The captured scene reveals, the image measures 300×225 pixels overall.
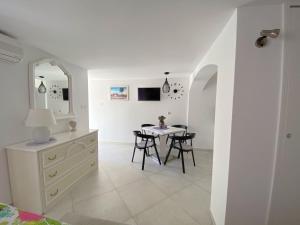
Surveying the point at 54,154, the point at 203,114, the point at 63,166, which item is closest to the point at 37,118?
the point at 54,154

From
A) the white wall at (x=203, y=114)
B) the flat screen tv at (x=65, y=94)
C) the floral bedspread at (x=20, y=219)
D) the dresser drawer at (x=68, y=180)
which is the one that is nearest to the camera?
the floral bedspread at (x=20, y=219)

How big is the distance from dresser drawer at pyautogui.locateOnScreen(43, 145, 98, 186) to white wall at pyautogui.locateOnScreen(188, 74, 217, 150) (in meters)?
2.97

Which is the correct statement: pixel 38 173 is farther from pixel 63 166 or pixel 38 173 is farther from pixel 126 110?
pixel 126 110

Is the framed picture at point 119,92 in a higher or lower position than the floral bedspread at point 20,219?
higher

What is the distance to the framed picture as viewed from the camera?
15.5ft

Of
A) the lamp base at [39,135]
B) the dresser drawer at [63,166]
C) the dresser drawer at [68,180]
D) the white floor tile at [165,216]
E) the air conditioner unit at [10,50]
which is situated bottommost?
the white floor tile at [165,216]

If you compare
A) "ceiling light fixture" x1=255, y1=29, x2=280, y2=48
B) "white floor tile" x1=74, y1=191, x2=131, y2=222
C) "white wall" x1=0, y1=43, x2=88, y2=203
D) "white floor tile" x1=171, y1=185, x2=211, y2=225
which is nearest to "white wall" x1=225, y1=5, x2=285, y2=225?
"ceiling light fixture" x1=255, y1=29, x2=280, y2=48

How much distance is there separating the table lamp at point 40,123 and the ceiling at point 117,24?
0.97 m

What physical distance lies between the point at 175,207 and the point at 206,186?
0.79 metres

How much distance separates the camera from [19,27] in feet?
4.95

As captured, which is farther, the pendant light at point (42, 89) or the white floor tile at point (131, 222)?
the pendant light at point (42, 89)

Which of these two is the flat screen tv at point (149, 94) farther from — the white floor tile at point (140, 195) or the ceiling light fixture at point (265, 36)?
the ceiling light fixture at point (265, 36)

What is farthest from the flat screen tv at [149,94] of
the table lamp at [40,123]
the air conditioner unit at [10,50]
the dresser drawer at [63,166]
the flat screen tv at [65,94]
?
the air conditioner unit at [10,50]

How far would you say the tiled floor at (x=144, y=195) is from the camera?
1710 millimetres
